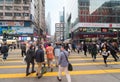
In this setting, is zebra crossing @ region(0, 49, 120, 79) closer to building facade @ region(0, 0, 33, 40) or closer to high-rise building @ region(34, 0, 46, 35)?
building facade @ region(0, 0, 33, 40)

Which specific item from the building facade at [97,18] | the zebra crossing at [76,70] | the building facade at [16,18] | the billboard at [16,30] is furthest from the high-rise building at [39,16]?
the zebra crossing at [76,70]

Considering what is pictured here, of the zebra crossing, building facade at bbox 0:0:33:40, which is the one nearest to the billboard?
building facade at bbox 0:0:33:40

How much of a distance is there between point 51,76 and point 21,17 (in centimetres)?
7074

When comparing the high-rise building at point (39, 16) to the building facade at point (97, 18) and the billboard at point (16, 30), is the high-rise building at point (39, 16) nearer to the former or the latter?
the billboard at point (16, 30)

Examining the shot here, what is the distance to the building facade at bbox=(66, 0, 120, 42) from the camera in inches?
3086

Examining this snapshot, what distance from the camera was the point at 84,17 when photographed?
7850 cm

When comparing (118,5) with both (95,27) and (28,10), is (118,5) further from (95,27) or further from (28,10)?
(28,10)

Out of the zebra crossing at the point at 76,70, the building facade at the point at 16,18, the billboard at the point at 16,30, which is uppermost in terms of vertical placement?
the building facade at the point at 16,18

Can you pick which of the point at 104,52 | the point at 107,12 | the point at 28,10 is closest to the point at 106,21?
the point at 107,12

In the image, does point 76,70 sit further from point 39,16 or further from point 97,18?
point 39,16

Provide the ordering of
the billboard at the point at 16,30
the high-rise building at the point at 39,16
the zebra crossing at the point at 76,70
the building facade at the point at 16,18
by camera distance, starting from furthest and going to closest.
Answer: the high-rise building at the point at 39,16 < the building facade at the point at 16,18 < the billboard at the point at 16,30 < the zebra crossing at the point at 76,70

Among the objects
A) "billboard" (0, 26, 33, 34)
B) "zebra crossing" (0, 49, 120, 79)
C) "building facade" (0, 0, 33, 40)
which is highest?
"building facade" (0, 0, 33, 40)

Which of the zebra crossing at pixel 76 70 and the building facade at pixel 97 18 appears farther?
the building facade at pixel 97 18

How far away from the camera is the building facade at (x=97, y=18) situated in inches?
3086
